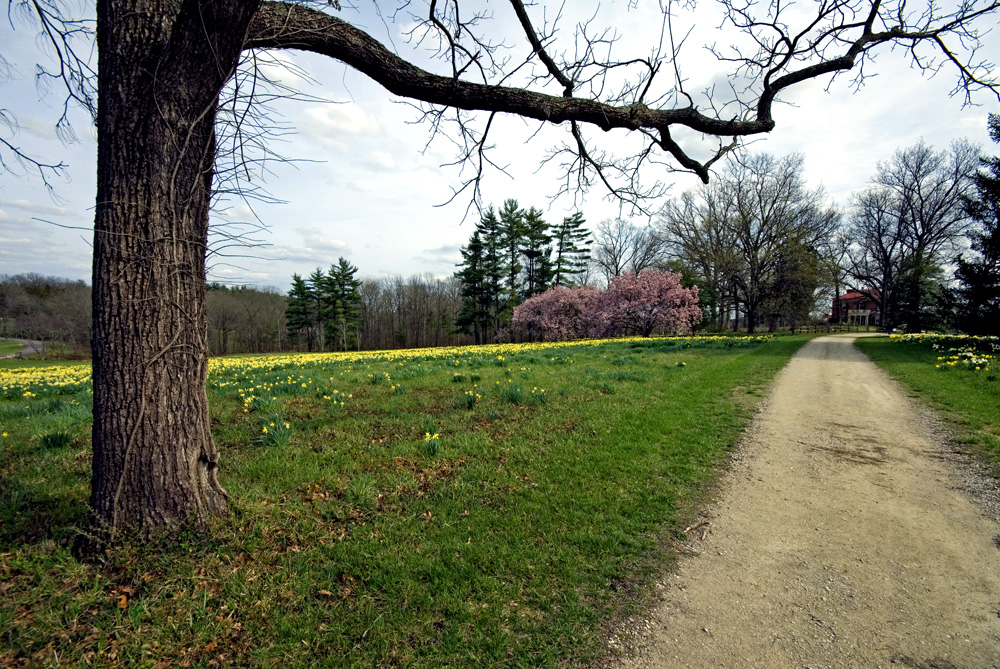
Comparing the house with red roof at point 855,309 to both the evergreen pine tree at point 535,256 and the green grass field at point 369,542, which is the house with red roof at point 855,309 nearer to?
the evergreen pine tree at point 535,256

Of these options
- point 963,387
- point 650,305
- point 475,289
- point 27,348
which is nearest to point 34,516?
point 963,387

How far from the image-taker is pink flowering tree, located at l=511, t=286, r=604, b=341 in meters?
36.5

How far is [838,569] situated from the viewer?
295 centimetres

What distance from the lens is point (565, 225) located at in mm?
44500

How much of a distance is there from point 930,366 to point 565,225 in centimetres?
3637

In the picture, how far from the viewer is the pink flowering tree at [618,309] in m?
32.3

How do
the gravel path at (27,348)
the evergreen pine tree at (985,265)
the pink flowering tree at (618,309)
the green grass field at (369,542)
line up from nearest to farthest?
A: the green grass field at (369,542) → the evergreen pine tree at (985,265) → the pink flowering tree at (618,309) → the gravel path at (27,348)

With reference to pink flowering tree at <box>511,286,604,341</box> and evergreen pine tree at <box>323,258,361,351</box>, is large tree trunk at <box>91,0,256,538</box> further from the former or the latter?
evergreen pine tree at <box>323,258,361,351</box>

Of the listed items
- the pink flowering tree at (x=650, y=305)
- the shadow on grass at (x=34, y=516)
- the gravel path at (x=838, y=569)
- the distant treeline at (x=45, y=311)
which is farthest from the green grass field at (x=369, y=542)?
the distant treeline at (x=45, y=311)

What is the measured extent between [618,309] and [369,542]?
32.8m

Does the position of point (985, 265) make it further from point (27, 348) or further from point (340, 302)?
point (27, 348)

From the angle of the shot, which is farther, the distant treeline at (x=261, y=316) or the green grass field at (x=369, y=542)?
the distant treeline at (x=261, y=316)

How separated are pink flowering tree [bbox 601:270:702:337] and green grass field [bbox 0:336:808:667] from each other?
27.8 metres

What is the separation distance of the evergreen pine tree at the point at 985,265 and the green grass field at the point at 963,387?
2.57 metres
